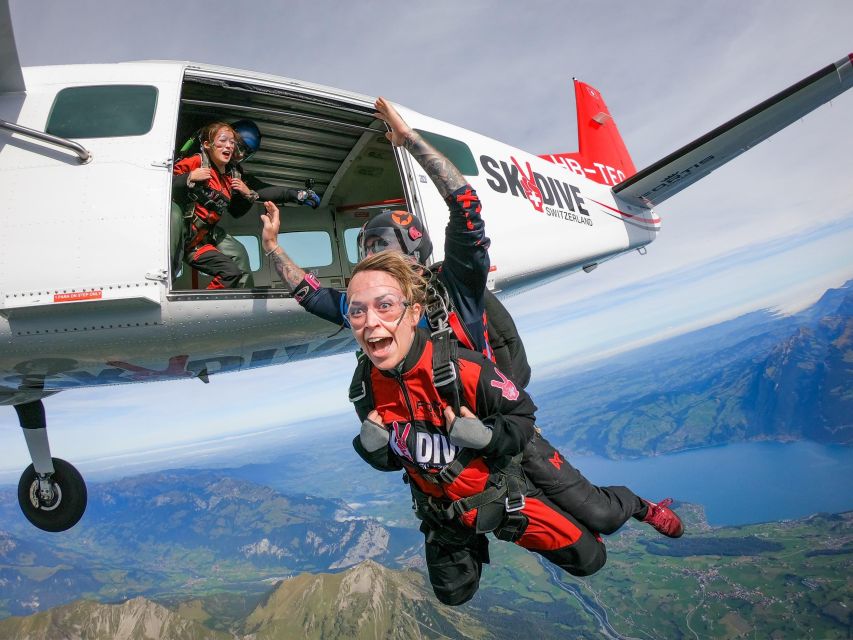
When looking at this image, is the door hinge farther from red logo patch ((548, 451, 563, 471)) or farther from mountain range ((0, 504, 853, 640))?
mountain range ((0, 504, 853, 640))

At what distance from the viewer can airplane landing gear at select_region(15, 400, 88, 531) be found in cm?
804

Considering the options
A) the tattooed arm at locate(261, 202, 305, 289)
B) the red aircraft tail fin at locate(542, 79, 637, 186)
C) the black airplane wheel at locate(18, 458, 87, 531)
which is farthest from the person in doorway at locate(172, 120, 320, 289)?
the red aircraft tail fin at locate(542, 79, 637, 186)

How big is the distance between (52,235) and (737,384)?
199172 mm

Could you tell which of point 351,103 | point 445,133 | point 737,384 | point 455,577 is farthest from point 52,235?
point 737,384

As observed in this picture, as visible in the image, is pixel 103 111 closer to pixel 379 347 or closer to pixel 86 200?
pixel 86 200

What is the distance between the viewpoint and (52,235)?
3.99 metres

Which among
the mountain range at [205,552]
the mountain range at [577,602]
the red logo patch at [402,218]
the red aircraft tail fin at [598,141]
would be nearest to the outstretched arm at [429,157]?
the red logo patch at [402,218]

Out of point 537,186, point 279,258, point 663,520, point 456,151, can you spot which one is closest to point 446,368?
point 279,258

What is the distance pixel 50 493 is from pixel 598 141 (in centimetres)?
1421

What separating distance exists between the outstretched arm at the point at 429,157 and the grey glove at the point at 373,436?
4.15ft

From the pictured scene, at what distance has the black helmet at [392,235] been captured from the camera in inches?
111

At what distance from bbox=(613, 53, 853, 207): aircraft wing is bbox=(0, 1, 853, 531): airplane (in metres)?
0.03

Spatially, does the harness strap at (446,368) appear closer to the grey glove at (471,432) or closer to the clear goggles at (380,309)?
the grey glove at (471,432)

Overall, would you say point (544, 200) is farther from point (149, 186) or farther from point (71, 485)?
point (71, 485)
